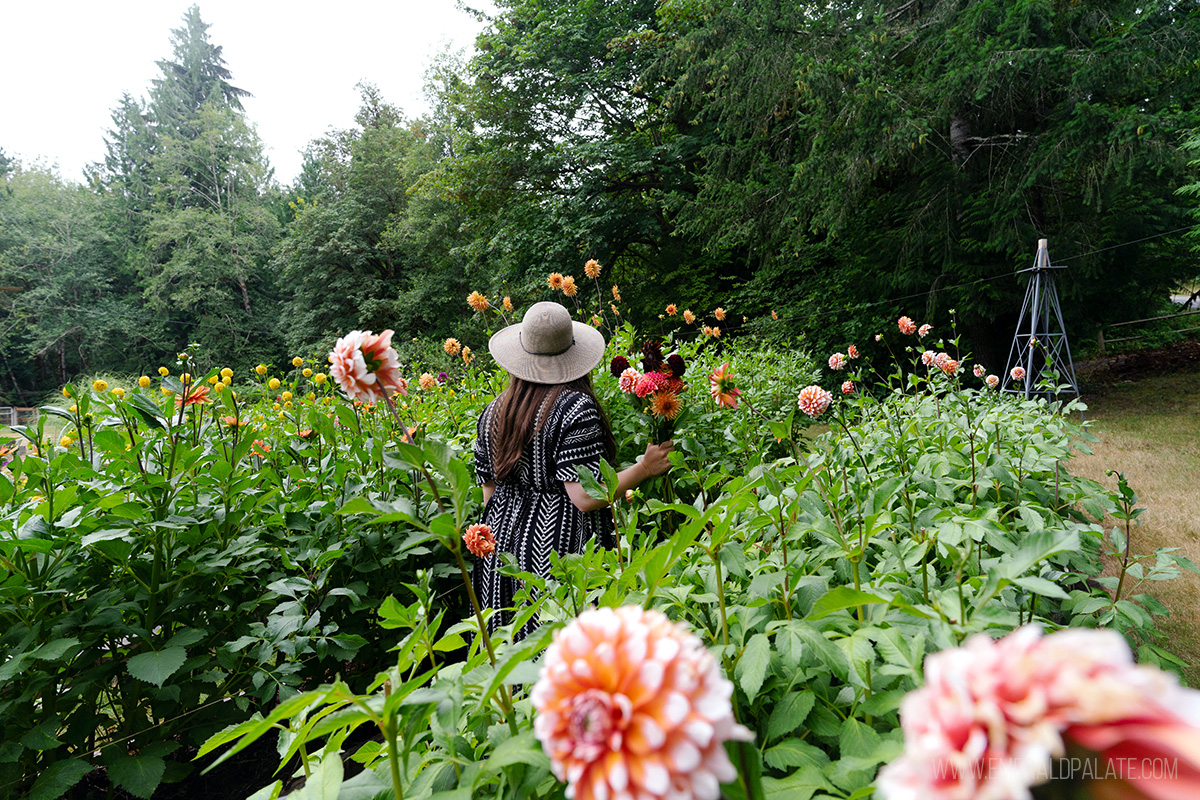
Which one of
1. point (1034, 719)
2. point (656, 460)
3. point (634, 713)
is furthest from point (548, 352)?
point (1034, 719)

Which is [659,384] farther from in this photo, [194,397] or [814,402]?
[194,397]

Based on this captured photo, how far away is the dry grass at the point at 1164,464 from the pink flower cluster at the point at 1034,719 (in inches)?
66.8

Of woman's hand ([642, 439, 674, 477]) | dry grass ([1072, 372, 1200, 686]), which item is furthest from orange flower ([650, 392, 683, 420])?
dry grass ([1072, 372, 1200, 686])

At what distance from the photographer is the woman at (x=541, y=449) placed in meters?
1.90

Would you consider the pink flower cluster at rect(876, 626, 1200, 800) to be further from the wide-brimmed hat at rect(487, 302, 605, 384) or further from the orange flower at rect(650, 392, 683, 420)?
the wide-brimmed hat at rect(487, 302, 605, 384)

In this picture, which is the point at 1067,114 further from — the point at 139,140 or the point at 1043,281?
the point at 139,140

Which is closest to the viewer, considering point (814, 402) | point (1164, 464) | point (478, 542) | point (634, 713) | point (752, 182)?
point (634, 713)

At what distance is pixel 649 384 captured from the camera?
144 cm

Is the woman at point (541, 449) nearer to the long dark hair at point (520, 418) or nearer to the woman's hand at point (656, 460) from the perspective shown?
the long dark hair at point (520, 418)

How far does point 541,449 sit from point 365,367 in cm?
110

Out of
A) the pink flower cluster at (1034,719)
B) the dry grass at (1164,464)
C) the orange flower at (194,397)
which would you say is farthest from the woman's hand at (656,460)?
the pink flower cluster at (1034,719)

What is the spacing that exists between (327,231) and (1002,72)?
19.7m

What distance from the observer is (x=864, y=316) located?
9.78 m

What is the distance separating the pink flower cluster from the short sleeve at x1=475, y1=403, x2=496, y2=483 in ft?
6.15
